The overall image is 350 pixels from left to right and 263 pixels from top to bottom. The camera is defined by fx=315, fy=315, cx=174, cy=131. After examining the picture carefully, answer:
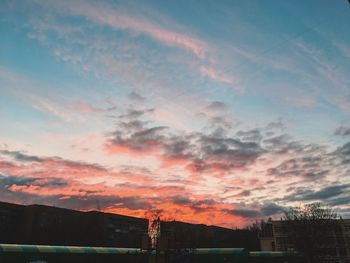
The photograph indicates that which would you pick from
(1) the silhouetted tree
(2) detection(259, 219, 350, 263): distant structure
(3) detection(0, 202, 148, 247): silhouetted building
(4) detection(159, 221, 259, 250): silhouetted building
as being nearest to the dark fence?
(1) the silhouetted tree

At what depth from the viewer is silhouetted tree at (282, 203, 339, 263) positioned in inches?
2534

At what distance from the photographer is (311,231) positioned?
65.4 meters

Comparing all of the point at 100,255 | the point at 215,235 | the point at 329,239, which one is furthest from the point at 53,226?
the point at 329,239

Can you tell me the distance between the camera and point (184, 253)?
2189 cm

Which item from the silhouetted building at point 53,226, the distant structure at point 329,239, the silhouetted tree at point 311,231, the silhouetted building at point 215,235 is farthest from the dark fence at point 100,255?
the silhouetted building at point 215,235

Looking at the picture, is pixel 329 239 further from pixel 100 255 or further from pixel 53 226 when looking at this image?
pixel 53 226

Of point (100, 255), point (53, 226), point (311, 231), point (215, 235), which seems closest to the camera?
point (100, 255)

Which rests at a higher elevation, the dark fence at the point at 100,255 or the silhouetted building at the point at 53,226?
the silhouetted building at the point at 53,226

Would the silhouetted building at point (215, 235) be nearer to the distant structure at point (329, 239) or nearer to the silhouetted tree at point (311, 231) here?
the distant structure at point (329, 239)

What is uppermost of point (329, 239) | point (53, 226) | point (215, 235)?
point (53, 226)

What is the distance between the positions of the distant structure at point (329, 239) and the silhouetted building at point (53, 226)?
44.3m

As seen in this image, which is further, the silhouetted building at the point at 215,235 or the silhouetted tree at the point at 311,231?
the silhouetted building at the point at 215,235

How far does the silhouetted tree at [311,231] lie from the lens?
211 feet

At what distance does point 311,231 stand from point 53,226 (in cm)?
7113
